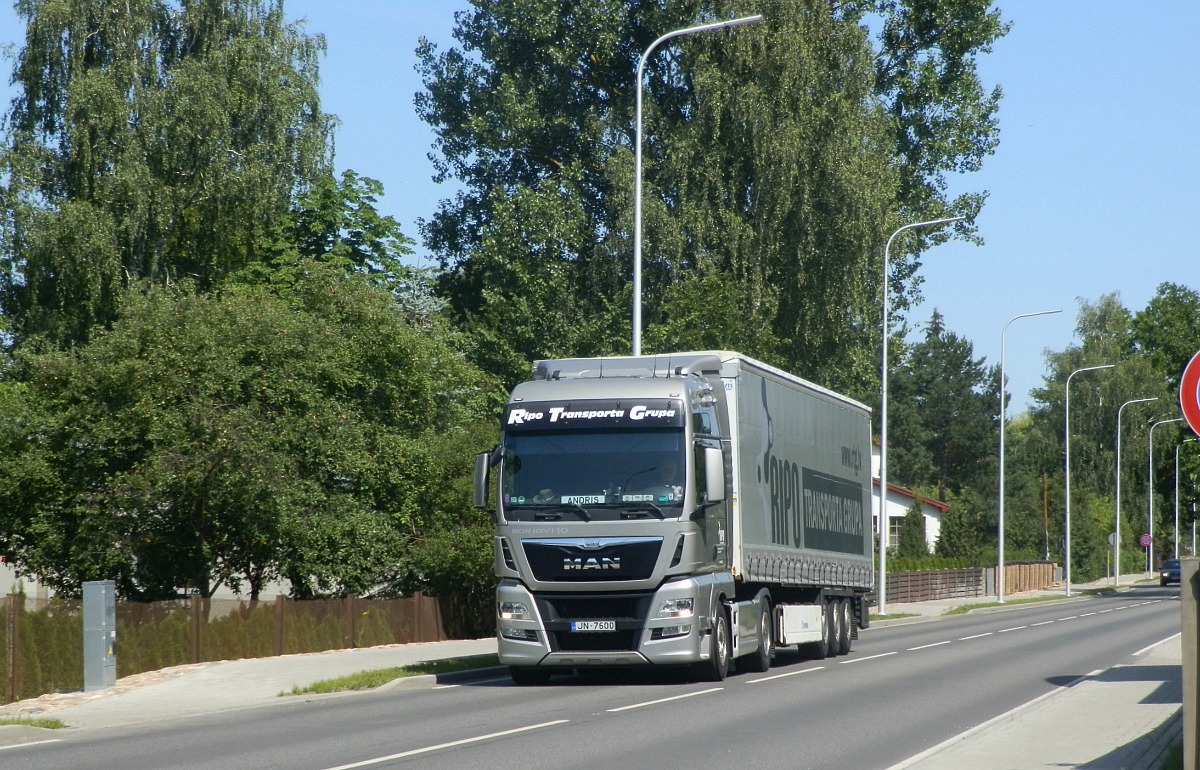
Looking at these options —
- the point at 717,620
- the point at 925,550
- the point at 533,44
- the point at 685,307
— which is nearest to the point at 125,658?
the point at 717,620

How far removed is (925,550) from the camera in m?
77.9

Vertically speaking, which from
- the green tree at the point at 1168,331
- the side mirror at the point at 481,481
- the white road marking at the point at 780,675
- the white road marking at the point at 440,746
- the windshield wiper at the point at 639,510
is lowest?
the white road marking at the point at 780,675

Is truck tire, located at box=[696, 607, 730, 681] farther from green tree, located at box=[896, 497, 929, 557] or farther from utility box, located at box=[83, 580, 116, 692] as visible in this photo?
green tree, located at box=[896, 497, 929, 557]

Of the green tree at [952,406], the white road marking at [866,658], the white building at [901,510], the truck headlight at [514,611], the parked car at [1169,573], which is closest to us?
the truck headlight at [514,611]

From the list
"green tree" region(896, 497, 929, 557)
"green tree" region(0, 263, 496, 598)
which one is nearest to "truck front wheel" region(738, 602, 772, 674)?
"green tree" region(0, 263, 496, 598)

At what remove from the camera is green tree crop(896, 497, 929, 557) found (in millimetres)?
77062

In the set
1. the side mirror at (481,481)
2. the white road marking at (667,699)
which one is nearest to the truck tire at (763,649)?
the white road marking at (667,699)

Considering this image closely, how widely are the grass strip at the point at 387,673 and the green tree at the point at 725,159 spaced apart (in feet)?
51.1

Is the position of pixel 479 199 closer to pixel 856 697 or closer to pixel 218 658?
pixel 218 658

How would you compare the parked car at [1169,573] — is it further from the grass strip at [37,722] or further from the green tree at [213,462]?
the grass strip at [37,722]

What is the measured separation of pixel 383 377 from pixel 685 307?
7111mm

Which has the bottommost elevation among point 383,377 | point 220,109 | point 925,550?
point 925,550

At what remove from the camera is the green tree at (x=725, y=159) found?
135 feet

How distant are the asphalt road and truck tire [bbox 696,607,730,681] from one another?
8.5 inches
